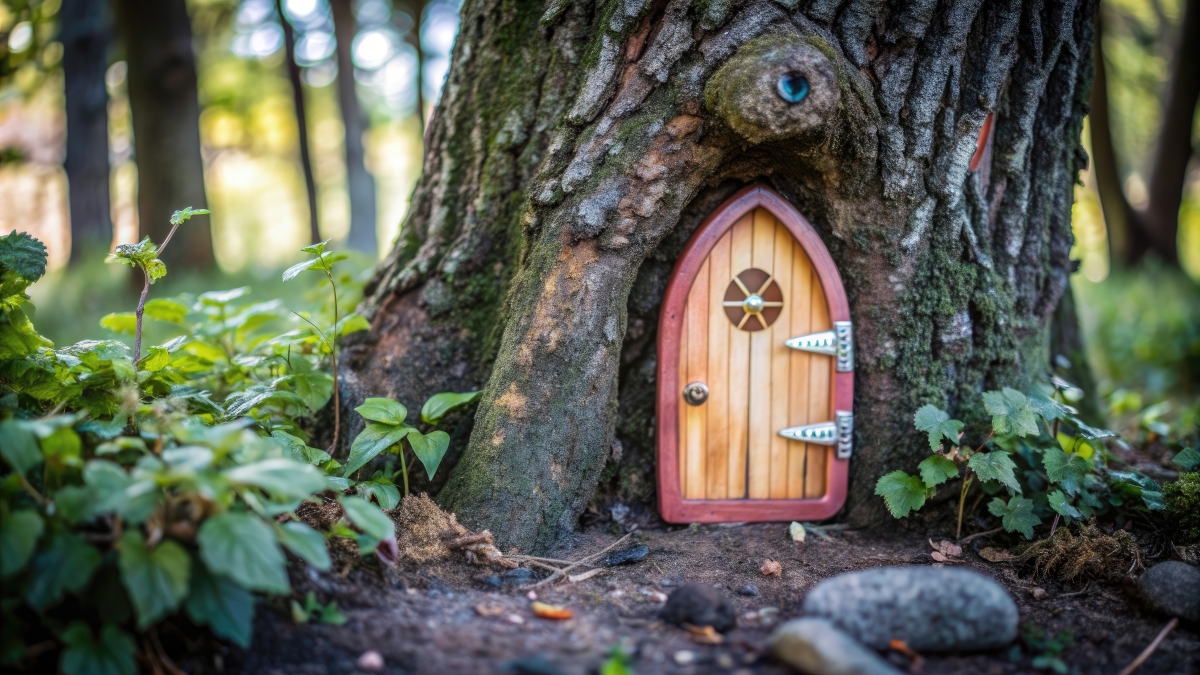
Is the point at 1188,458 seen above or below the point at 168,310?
below

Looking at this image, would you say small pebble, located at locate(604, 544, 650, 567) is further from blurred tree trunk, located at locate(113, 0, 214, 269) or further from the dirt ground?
blurred tree trunk, located at locate(113, 0, 214, 269)

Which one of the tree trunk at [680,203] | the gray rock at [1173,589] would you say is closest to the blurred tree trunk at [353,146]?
the tree trunk at [680,203]

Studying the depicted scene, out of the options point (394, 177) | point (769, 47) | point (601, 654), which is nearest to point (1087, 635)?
point (601, 654)

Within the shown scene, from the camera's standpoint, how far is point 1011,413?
2.63 m

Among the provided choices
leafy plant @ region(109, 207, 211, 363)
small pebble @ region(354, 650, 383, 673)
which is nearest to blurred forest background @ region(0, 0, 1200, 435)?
leafy plant @ region(109, 207, 211, 363)

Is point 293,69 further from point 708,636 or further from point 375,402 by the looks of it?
point 708,636

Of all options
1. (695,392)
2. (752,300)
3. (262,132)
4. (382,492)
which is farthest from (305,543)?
(262,132)

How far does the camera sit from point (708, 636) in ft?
6.45

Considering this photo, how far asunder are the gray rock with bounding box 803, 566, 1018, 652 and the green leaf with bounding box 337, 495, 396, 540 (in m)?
1.17

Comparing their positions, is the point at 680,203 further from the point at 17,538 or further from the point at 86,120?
the point at 86,120

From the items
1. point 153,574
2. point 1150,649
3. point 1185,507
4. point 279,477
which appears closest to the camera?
point 153,574

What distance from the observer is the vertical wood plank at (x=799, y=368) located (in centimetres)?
281

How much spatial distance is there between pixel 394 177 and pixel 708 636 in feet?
89.5

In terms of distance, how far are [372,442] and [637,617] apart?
1.06 m
